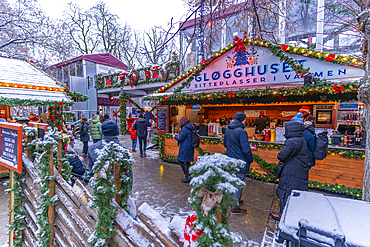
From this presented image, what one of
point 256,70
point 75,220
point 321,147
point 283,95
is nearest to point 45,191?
point 75,220

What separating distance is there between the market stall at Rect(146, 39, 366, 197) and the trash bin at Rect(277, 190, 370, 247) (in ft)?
10.2

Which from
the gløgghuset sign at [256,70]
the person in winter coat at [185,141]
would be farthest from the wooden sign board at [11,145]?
the gløgghuset sign at [256,70]

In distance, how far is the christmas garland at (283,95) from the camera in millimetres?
3998

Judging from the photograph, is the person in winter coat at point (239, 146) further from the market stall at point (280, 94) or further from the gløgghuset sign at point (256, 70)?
the gløgghuset sign at point (256, 70)

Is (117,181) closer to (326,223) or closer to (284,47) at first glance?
(326,223)

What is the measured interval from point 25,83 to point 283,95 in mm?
8217

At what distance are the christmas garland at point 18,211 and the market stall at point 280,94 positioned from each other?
15.0 feet

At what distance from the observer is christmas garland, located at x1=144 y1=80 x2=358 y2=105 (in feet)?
13.1

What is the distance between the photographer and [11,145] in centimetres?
240

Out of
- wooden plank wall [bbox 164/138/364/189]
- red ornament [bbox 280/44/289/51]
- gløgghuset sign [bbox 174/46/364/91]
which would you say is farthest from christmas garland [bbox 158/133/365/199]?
red ornament [bbox 280/44/289/51]

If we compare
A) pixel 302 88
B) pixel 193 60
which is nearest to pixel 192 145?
pixel 302 88

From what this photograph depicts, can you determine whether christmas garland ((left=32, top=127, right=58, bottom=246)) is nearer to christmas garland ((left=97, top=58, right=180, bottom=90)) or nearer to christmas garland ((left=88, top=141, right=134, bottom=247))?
christmas garland ((left=88, top=141, right=134, bottom=247))

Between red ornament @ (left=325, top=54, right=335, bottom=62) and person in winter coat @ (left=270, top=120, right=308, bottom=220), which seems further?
red ornament @ (left=325, top=54, right=335, bottom=62)

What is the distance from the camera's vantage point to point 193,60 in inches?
418
